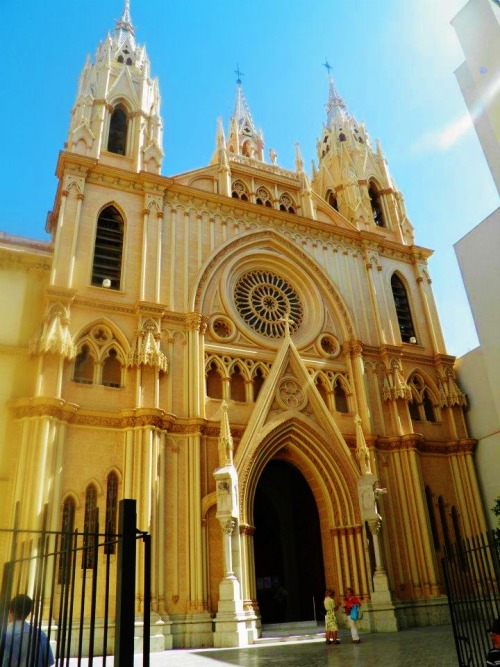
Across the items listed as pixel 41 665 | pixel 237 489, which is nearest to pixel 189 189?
pixel 237 489

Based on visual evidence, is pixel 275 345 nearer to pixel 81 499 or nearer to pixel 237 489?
pixel 237 489

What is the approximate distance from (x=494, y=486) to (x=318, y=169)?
21685mm

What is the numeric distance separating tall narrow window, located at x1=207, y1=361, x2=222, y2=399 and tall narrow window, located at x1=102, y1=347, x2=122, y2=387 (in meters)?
3.45

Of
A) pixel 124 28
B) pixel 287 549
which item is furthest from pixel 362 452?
pixel 124 28

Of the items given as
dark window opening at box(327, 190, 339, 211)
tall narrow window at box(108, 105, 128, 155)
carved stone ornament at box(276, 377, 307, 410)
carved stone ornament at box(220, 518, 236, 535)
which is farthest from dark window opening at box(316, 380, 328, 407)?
tall narrow window at box(108, 105, 128, 155)

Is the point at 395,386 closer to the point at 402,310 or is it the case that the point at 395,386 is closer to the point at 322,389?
the point at 322,389

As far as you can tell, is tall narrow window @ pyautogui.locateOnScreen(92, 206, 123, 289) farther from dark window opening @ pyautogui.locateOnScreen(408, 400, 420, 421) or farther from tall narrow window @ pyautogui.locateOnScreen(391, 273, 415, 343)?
dark window opening @ pyautogui.locateOnScreen(408, 400, 420, 421)

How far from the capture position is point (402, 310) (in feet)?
93.8

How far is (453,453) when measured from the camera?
81.5 feet

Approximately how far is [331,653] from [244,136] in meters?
33.4

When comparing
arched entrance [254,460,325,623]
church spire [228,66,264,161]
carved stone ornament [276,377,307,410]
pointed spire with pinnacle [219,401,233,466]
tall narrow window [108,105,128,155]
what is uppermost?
church spire [228,66,264,161]

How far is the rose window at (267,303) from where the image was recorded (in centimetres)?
2417

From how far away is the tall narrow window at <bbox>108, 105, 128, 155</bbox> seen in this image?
1034 inches

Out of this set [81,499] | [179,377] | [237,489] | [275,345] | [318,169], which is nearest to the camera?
[81,499]
